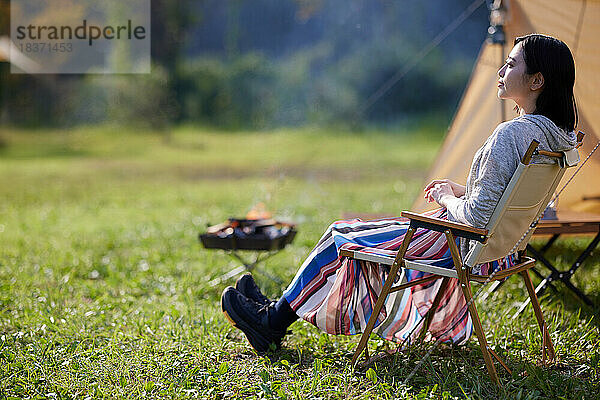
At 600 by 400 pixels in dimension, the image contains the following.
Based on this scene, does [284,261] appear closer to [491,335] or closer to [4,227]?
[491,335]

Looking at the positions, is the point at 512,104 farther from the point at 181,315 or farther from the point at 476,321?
the point at 181,315

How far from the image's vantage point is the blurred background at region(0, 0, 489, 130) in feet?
37.6

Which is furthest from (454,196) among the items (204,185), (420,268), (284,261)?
(204,185)

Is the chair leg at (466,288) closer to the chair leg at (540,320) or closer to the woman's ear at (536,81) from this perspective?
the chair leg at (540,320)

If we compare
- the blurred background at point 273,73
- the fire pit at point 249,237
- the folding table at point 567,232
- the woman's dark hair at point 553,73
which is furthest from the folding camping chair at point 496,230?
the blurred background at point 273,73

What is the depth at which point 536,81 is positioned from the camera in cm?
201

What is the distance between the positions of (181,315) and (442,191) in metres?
1.29

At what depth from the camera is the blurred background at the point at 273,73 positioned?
1145 centimetres

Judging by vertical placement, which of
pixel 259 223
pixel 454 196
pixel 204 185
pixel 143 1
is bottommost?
pixel 204 185

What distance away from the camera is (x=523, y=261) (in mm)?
2314

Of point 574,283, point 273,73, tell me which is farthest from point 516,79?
point 273,73

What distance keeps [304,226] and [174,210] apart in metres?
1.39

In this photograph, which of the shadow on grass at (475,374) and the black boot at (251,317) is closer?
the shadow on grass at (475,374)

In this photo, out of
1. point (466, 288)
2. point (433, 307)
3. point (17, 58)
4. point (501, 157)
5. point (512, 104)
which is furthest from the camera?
point (17, 58)
